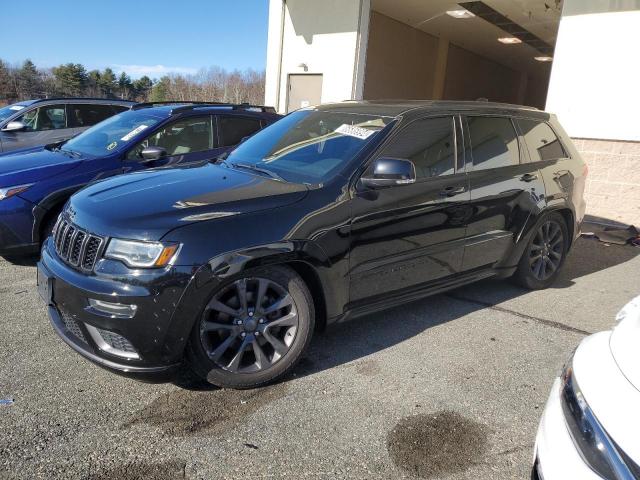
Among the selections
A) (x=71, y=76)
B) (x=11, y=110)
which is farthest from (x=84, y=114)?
(x=71, y=76)

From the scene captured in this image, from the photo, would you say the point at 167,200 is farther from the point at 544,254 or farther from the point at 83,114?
the point at 83,114

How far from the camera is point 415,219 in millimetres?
3645

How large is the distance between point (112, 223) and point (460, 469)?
7.19 feet

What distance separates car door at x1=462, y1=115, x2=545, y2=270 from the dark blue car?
102 inches

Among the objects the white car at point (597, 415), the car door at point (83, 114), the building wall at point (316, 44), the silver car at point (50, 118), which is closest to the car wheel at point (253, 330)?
the white car at point (597, 415)

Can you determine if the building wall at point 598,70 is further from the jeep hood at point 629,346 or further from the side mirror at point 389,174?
the jeep hood at point 629,346

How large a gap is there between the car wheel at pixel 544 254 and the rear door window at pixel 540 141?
584mm

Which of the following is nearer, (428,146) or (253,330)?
(253,330)

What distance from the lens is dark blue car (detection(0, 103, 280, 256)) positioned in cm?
465

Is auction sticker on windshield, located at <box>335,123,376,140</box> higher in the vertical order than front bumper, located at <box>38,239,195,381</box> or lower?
higher

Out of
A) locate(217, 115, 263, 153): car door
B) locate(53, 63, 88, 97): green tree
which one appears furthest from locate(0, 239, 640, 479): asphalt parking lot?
locate(53, 63, 88, 97): green tree

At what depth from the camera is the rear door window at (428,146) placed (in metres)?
3.67

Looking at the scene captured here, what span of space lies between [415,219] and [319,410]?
5.02 ft

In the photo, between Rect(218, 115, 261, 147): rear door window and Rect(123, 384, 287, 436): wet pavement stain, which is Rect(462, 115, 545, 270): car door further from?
Rect(218, 115, 261, 147): rear door window
